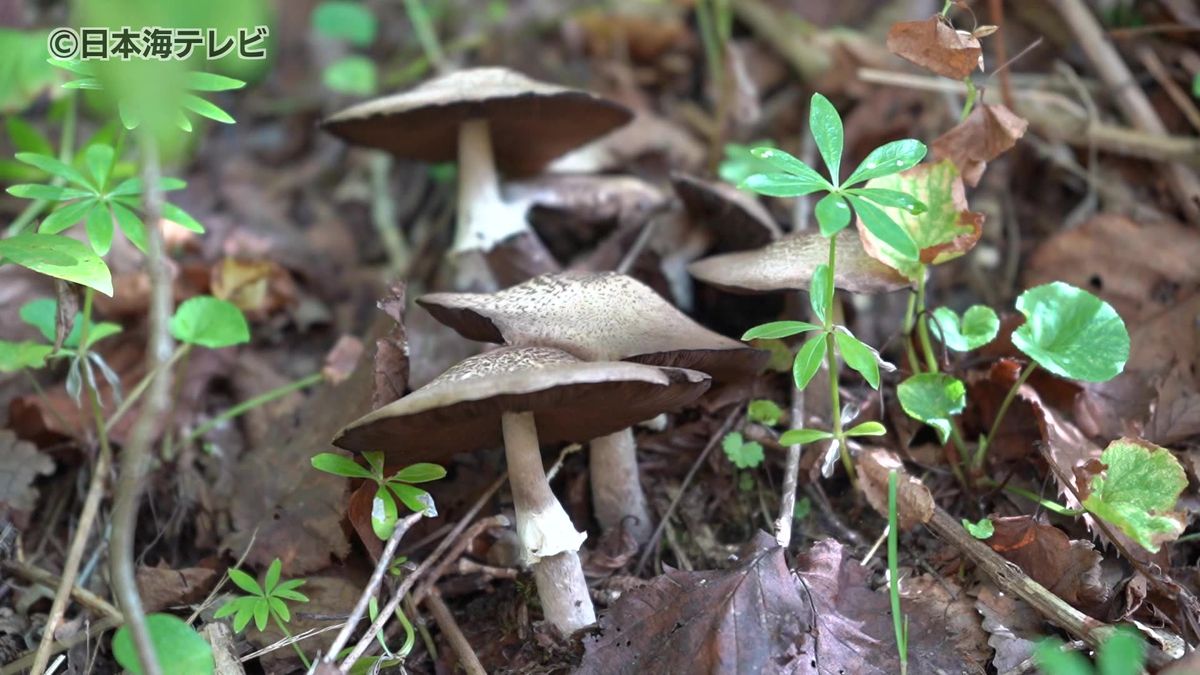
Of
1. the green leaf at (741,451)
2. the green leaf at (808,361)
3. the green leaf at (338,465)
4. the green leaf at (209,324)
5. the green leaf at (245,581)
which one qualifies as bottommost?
the green leaf at (741,451)

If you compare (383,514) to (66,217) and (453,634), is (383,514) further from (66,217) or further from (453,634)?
(66,217)

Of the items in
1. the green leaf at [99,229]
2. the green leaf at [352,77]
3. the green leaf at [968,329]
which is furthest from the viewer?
the green leaf at [352,77]

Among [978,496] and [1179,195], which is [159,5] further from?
[1179,195]

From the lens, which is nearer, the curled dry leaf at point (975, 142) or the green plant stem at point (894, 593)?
the green plant stem at point (894, 593)

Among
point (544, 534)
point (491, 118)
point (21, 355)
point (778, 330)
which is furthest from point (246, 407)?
point (778, 330)

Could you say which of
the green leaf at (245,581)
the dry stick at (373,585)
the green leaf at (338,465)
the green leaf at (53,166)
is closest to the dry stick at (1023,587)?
the dry stick at (373,585)

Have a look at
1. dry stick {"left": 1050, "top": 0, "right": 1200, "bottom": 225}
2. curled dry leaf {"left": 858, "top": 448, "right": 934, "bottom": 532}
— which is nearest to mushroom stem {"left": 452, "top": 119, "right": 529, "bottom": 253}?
curled dry leaf {"left": 858, "top": 448, "right": 934, "bottom": 532}

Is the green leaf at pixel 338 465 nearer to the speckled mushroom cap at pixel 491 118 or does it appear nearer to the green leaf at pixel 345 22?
the speckled mushroom cap at pixel 491 118
